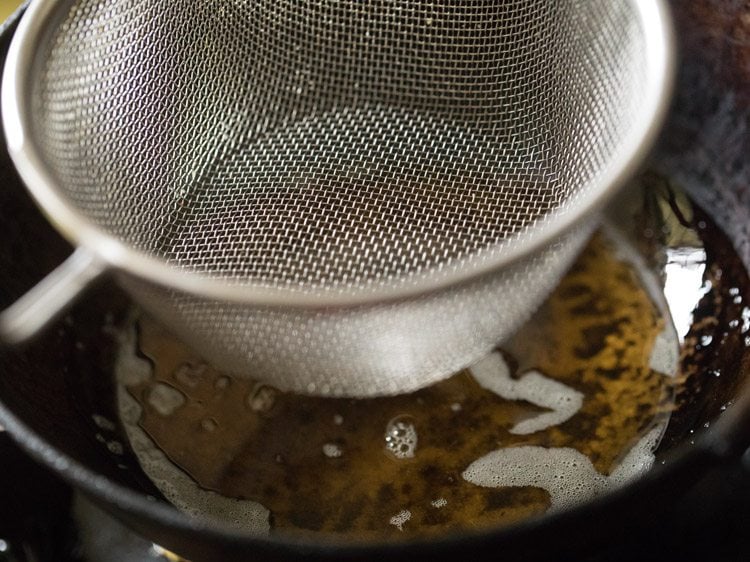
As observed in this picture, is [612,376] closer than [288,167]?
Yes

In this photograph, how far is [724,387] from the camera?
0.79 metres

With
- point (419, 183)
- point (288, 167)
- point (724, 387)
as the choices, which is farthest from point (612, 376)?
point (288, 167)

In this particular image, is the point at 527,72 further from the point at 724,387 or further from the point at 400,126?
A: the point at 724,387

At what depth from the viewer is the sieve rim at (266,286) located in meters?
0.57

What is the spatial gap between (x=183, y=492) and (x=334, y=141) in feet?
1.50

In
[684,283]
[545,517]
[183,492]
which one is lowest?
[183,492]

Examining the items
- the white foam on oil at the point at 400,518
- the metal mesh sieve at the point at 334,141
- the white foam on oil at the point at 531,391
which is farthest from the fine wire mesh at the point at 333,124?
the white foam on oil at the point at 400,518

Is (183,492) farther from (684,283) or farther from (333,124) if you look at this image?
(684,283)

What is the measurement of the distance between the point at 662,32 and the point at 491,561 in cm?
46

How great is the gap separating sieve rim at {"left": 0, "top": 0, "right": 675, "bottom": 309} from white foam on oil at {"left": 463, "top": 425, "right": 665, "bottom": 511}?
0.25m

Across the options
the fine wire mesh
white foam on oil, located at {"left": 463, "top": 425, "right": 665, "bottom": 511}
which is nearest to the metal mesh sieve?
the fine wire mesh

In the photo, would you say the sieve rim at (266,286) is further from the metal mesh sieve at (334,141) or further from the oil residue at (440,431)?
the oil residue at (440,431)

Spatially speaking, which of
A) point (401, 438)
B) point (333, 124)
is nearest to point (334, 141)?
point (333, 124)

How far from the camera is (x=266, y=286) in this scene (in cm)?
61
